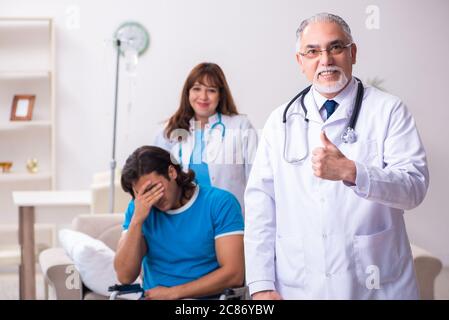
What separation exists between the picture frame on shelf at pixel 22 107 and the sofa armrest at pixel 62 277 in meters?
0.60

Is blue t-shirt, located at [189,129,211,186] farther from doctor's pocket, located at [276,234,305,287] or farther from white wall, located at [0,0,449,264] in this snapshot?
doctor's pocket, located at [276,234,305,287]

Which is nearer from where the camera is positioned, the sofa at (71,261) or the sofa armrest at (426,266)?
the sofa armrest at (426,266)

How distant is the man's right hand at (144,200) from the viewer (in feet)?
6.35

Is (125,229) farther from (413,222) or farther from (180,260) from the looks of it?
(413,222)

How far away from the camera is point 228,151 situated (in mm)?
2104

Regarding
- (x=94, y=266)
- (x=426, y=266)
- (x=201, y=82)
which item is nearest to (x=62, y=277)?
(x=94, y=266)

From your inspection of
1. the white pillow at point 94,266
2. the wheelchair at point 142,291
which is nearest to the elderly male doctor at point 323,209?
the wheelchair at point 142,291

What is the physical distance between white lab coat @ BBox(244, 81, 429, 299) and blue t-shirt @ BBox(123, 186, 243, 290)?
344 mm

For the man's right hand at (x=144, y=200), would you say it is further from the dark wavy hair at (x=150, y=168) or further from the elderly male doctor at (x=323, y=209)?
the elderly male doctor at (x=323, y=209)

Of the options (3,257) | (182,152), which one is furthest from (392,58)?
(3,257)

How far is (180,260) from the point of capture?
2.00 m

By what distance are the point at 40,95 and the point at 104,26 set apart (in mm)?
1034

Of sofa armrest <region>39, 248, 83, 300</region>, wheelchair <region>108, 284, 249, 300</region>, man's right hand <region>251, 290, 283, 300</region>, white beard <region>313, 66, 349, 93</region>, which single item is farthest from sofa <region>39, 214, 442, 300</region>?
white beard <region>313, 66, 349, 93</region>

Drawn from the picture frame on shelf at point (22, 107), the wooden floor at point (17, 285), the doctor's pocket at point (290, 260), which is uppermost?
the picture frame on shelf at point (22, 107)
